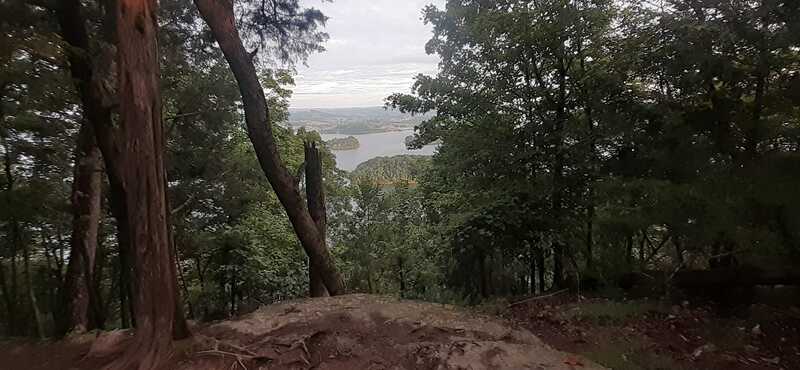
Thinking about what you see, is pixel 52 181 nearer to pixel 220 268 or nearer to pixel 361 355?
pixel 220 268

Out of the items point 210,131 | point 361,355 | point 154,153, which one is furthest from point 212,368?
point 210,131

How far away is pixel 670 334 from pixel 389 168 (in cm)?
1331

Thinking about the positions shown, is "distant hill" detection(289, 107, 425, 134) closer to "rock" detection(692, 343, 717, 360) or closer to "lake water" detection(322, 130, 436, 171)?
"lake water" detection(322, 130, 436, 171)

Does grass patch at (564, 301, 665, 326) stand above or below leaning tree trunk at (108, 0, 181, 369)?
below

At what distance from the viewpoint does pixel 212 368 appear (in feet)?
11.5

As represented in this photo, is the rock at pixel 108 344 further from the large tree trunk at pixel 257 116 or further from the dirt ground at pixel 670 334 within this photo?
the dirt ground at pixel 670 334

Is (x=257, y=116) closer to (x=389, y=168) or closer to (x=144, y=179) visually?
(x=144, y=179)

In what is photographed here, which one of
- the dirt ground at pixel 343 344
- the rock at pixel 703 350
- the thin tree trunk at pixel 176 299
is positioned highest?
the thin tree trunk at pixel 176 299

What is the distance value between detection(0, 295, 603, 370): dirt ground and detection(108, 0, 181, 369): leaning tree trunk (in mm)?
319

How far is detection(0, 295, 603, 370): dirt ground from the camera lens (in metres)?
3.61

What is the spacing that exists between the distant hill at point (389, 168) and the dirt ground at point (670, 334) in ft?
28.7

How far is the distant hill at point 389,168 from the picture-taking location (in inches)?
587

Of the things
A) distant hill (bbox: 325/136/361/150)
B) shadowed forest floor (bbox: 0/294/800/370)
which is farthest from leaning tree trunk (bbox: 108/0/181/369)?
distant hill (bbox: 325/136/361/150)

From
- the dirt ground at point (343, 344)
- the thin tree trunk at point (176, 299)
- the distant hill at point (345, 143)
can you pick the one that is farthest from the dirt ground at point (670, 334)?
the distant hill at point (345, 143)
